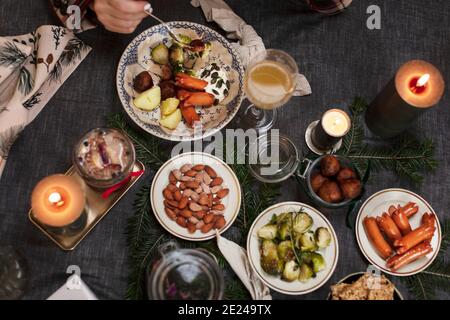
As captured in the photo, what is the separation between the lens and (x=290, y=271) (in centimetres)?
107

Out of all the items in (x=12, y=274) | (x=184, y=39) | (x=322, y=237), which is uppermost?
(x=184, y=39)

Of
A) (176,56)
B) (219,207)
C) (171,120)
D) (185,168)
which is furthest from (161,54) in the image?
(219,207)

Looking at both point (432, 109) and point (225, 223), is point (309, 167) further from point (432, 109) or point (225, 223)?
point (432, 109)

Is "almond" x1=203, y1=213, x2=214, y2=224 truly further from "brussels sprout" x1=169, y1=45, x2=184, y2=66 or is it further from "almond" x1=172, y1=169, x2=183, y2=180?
"brussels sprout" x1=169, y1=45, x2=184, y2=66

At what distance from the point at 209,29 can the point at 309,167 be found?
15.2 inches

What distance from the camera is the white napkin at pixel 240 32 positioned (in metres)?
1.20

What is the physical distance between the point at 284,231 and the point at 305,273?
0.31 ft

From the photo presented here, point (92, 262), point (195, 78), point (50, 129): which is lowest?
point (92, 262)

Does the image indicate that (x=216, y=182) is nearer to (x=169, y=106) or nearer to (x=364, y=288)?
(x=169, y=106)

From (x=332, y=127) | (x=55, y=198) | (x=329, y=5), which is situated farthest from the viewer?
(x=329, y=5)

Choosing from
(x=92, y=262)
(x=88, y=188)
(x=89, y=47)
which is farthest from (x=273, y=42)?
(x=92, y=262)

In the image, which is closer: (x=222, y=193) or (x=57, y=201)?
(x=57, y=201)

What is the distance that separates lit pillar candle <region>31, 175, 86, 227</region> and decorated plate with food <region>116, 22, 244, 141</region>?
0.65ft

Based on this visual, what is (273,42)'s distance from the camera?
1.24 meters
